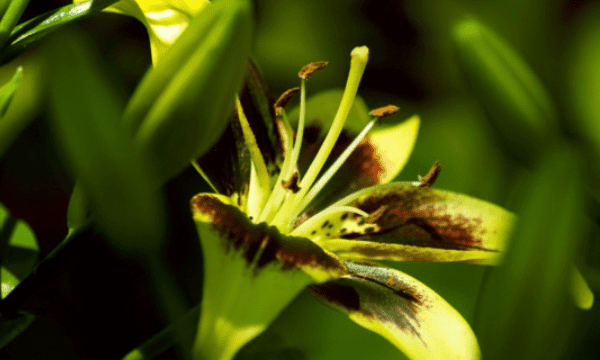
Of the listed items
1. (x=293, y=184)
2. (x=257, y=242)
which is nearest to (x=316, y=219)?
(x=293, y=184)

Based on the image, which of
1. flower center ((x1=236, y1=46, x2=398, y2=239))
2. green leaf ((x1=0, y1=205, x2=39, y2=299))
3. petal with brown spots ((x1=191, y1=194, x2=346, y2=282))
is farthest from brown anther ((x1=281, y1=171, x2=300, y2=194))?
green leaf ((x1=0, y1=205, x2=39, y2=299))

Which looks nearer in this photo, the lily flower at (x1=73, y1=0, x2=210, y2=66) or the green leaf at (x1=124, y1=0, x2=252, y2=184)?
the green leaf at (x1=124, y1=0, x2=252, y2=184)

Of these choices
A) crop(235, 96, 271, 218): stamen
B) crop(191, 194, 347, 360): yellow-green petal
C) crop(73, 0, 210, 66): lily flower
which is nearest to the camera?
crop(191, 194, 347, 360): yellow-green petal

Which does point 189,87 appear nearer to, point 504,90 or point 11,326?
point 504,90

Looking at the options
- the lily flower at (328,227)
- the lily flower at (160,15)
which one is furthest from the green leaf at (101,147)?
the lily flower at (160,15)

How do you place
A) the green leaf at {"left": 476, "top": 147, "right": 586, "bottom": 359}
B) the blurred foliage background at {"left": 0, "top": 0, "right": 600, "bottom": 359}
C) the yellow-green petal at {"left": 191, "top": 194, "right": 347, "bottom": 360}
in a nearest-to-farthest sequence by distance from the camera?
the green leaf at {"left": 476, "top": 147, "right": 586, "bottom": 359}
the yellow-green petal at {"left": 191, "top": 194, "right": 347, "bottom": 360}
the blurred foliage background at {"left": 0, "top": 0, "right": 600, "bottom": 359}

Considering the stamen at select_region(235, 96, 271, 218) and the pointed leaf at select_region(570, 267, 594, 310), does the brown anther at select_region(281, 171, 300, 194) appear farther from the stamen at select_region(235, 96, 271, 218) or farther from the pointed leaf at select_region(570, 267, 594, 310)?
the pointed leaf at select_region(570, 267, 594, 310)
